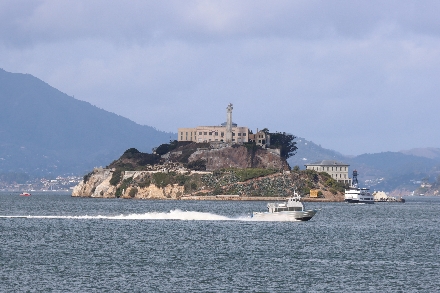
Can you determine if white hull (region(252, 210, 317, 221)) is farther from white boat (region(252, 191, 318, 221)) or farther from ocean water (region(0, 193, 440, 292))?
ocean water (region(0, 193, 440, 292))

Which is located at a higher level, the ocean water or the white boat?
the white boat

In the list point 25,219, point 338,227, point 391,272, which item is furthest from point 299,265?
point 25,219

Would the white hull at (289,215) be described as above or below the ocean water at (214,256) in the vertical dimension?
above

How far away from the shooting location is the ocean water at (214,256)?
186 ft

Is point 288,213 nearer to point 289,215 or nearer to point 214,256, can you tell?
point 289,215

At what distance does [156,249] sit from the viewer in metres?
76.4

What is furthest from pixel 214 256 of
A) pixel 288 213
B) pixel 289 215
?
pixel 289 215

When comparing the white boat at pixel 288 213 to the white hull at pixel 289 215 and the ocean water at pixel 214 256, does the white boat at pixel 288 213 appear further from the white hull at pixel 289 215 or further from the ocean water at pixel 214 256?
the ocean water at pixel 214 256

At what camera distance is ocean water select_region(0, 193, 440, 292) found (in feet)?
186

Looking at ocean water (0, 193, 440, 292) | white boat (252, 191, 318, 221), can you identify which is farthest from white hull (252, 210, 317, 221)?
ocean water (0, 193, 440, 292)

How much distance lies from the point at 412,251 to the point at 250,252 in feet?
48.4

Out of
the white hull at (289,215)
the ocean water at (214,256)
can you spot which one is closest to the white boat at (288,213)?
the white hull at (289,215)

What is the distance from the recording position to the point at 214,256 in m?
72.3

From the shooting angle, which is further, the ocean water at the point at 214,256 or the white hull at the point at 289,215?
the white hull at the point at 289,215
